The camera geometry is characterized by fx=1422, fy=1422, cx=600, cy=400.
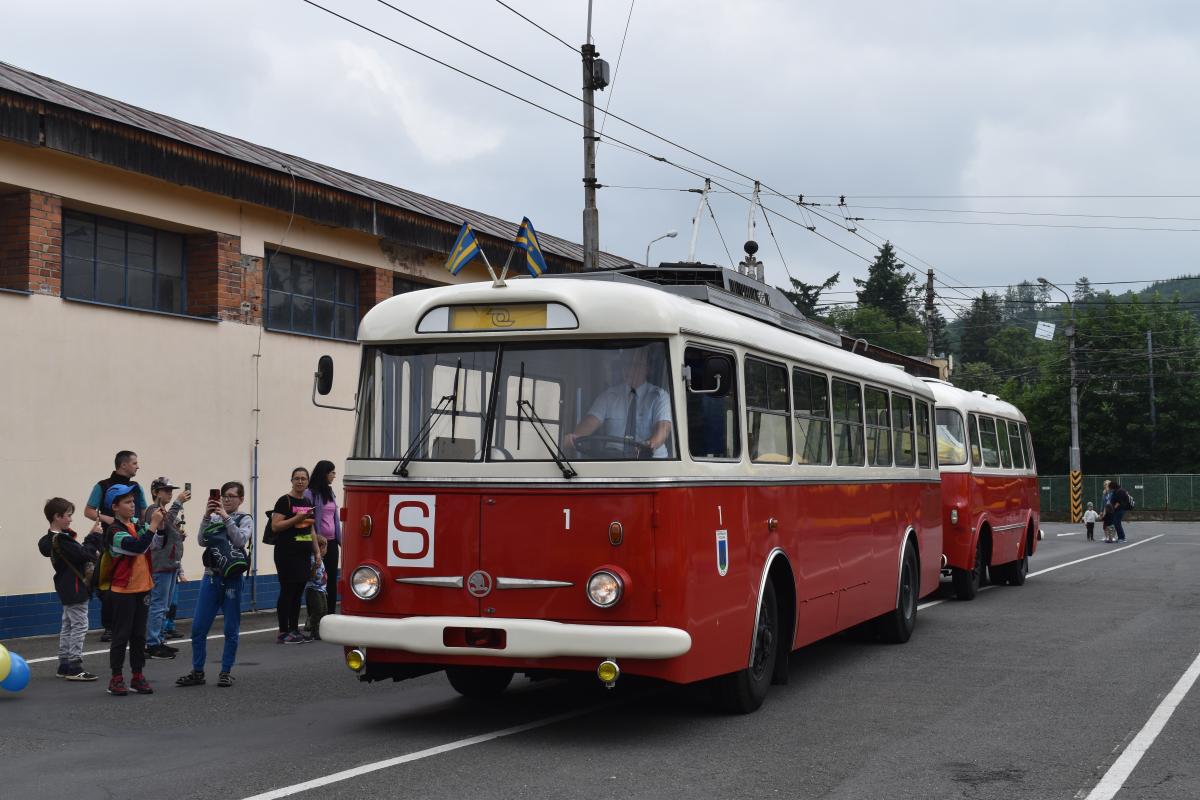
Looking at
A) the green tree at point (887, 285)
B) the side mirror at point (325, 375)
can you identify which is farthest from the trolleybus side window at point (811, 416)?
the green tree at point (887, 285)

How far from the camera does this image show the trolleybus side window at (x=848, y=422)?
38.4ft

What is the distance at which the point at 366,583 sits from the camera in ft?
28.4

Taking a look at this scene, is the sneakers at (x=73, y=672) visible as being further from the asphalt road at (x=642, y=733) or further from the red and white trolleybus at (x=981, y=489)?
the red and white trolleybus at (x=981, y=489)

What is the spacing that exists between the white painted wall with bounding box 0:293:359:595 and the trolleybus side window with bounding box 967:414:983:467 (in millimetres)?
8488

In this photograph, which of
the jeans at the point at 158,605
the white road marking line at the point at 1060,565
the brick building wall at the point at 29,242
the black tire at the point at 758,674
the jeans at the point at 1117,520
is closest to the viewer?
the black tire at the point at 758,674

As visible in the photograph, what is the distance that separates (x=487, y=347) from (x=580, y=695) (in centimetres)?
295

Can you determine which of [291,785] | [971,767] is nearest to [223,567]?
[291,785]

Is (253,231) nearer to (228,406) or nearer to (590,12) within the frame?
(228,406)

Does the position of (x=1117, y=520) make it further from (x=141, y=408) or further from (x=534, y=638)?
(x=534, y=638)

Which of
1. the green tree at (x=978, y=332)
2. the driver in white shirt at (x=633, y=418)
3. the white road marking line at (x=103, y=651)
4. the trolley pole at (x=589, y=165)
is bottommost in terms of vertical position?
the white road marking line at (x=103, y=651)

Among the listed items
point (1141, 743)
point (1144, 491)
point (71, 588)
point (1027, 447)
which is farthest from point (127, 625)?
point (1144, 491)

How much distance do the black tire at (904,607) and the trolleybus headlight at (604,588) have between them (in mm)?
6201

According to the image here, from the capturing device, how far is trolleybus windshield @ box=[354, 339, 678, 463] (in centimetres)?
838

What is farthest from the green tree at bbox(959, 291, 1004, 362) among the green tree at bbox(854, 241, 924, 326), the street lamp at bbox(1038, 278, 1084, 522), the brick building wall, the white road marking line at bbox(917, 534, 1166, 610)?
the brick building wall
